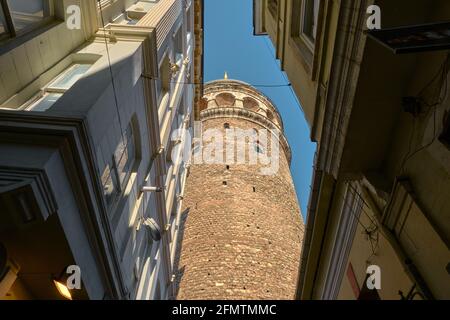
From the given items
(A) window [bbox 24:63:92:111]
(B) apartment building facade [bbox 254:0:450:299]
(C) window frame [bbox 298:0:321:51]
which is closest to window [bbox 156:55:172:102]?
(A) window [bbox 24:63:92:111]

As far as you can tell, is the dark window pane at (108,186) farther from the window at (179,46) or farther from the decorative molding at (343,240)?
the window at (179,46)

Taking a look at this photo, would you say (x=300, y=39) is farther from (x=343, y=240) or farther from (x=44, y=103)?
(x=44, y=103)

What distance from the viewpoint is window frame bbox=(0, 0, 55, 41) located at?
534 cm

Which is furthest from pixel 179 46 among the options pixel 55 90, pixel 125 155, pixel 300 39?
pixel 55 90

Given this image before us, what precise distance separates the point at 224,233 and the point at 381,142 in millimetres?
13677

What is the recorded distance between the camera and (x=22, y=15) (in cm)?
585

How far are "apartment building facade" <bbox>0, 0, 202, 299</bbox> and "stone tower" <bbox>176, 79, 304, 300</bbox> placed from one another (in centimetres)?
664

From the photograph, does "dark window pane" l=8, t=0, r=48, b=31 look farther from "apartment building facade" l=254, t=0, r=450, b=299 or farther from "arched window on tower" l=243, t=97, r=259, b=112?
"arched window on tower" l=243, t=97, r=259, b=112

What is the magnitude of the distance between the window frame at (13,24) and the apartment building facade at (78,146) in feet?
0.06

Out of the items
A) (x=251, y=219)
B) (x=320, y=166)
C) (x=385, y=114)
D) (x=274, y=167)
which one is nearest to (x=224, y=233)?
(x=251, y=219)

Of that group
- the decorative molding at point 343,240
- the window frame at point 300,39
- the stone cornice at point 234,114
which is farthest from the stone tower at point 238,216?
the window frame at point 300,39

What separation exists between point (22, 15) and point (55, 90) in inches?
46.0

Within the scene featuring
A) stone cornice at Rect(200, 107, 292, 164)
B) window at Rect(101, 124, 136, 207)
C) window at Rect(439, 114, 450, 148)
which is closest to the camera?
window at Rect(439, 114, 450, 148)
